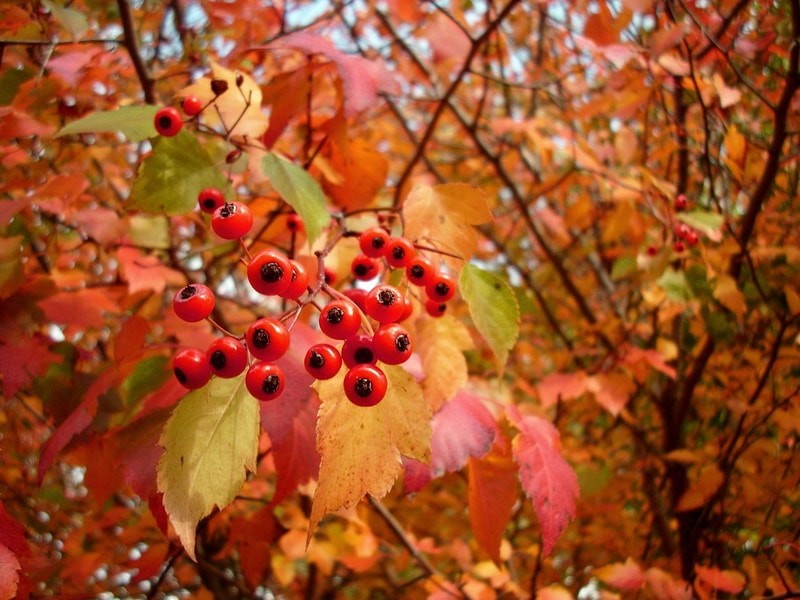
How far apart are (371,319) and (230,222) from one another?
380mm

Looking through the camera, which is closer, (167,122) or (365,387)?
(365,387)

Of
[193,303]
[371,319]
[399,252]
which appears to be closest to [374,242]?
[399,252]

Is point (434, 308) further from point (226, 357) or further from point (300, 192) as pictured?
point (226, 357)

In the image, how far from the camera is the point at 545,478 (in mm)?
1385

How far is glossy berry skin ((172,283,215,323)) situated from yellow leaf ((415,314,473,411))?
56 cm

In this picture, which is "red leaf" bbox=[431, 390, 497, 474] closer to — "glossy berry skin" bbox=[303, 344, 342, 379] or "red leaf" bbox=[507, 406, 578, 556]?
"red leaf" bbox=[507, 406, 578, 556]

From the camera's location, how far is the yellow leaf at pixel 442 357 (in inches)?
51.7

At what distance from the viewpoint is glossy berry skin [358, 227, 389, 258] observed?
118 cm

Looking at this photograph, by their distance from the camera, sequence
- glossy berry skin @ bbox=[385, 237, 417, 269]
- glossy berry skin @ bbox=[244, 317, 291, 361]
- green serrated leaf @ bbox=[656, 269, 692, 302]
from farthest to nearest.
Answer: green serrated leaf @ bbox=[656, 269, 692, 302] < glossy berry skin @ bbox=[385, 237, 417, 269] < glossy berry skin @ bbox=[244, 317, 291, 361]

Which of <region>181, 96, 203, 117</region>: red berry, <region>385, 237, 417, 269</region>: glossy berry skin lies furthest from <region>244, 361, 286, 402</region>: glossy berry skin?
<region>181, 96, 203, 117</region>: red berry

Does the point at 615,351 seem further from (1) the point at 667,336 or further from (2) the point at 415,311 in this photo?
(2) the point at 415,311

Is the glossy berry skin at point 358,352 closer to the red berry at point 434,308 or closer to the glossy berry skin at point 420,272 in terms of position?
the glossy berry skin at point 420,272

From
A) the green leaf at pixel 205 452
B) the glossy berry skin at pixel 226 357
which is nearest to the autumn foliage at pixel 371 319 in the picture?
the green leaf at pixel 205 452

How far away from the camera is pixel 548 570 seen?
3.20 metres
